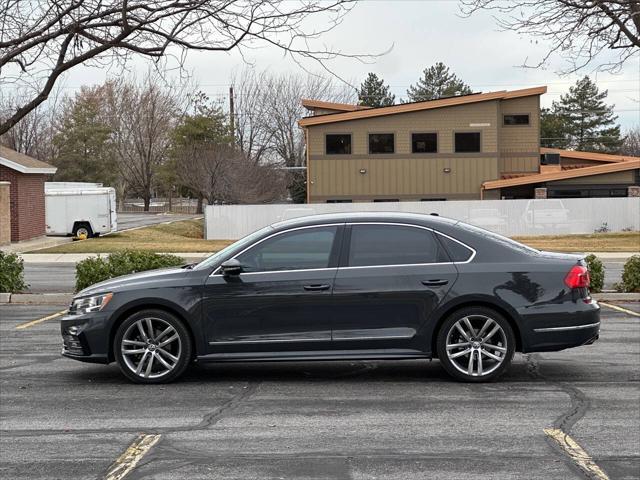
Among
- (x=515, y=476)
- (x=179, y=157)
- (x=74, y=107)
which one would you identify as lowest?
(x=515, y=476)

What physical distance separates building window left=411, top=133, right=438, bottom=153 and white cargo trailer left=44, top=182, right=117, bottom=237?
14.6 meters

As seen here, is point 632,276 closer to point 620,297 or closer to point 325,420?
point 620,297

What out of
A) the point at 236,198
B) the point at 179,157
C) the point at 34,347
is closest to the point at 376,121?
the point at 236,198

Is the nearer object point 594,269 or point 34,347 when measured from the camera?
point 34,347

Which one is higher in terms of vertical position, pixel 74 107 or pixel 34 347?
pixel 74 107

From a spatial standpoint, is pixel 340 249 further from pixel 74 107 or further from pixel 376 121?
pixel 74 107

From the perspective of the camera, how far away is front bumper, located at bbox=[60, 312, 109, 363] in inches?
313

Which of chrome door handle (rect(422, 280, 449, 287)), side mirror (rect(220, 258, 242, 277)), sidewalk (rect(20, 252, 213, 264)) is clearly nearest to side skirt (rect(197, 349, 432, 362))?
chrome door handle (rect(422, 280, 449, 287))

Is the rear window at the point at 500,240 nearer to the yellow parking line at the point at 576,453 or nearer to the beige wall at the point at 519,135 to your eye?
the yellow parking line at the point at 576,453

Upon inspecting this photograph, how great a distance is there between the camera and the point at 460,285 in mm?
7789

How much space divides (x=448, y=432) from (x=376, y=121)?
34.7 m

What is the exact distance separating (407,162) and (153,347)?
3312cm

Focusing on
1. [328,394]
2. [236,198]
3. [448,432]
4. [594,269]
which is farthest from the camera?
[236,198]

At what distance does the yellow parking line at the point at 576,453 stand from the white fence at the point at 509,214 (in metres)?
30.8
